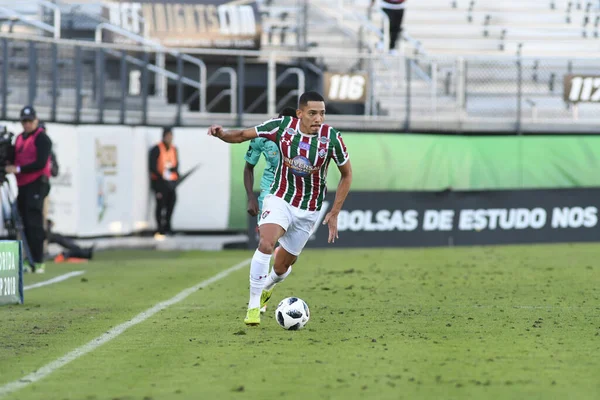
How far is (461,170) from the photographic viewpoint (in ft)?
79.2

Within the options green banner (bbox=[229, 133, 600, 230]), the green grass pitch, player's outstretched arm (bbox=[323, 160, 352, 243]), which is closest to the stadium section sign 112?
green banner (bbox=[229, 133, 600, 230])

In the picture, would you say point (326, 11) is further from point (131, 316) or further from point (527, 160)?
point (131, 316)

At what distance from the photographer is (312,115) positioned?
31.7ft

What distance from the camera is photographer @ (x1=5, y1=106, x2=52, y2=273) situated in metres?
16.2

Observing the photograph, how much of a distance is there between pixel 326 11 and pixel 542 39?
5.86 m

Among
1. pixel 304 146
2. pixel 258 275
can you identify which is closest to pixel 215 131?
pixel 304 146

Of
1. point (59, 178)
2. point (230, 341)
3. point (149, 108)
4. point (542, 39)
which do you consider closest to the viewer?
point (230, 341)

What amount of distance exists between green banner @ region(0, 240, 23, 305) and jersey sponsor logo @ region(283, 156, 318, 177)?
3448 mm

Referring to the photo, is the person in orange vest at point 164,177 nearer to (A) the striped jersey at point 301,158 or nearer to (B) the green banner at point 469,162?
(B) the green banner at point 469,162

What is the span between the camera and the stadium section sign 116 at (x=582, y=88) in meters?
24.5

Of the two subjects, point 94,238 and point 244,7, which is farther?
point 244,7

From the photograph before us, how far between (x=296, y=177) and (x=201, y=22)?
60.0 feet

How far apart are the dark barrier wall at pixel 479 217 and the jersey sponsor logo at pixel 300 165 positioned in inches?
503

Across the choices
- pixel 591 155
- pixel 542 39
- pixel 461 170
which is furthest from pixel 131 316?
pixel 542 39
